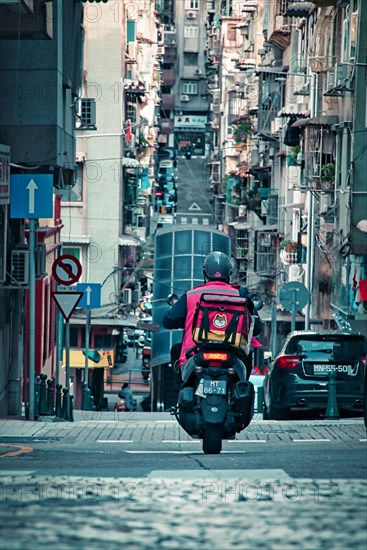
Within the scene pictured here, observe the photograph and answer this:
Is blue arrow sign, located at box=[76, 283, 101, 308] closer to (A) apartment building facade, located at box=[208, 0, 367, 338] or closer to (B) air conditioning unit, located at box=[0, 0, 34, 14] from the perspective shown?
(A) apartment building facade, located at box=[208, 0, 367, 338]

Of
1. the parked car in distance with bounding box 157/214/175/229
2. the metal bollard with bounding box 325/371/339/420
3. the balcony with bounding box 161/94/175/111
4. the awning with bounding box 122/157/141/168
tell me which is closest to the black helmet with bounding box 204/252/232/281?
the metal bollard with bounding box 325/371/339/420

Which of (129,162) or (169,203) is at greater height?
(129,162)

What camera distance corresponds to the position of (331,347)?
1680cm

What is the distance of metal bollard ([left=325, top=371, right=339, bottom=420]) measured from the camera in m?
16.4

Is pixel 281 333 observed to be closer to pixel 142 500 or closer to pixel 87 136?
pixel 87 136

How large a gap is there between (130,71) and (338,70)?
82.1ft

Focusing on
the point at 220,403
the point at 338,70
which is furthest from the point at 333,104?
the point at 220,403

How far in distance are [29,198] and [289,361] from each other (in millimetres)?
5742

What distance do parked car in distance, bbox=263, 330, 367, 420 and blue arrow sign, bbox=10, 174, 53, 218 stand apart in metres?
5.24

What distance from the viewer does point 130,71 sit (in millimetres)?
57031

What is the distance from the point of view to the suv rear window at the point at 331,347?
1677cm

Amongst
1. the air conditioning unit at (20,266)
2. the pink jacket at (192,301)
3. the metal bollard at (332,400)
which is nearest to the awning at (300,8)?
the air conditioning unit at (20,266)

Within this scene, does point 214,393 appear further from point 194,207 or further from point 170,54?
point 170,54

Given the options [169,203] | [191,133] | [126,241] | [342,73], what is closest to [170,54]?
[191,133]
